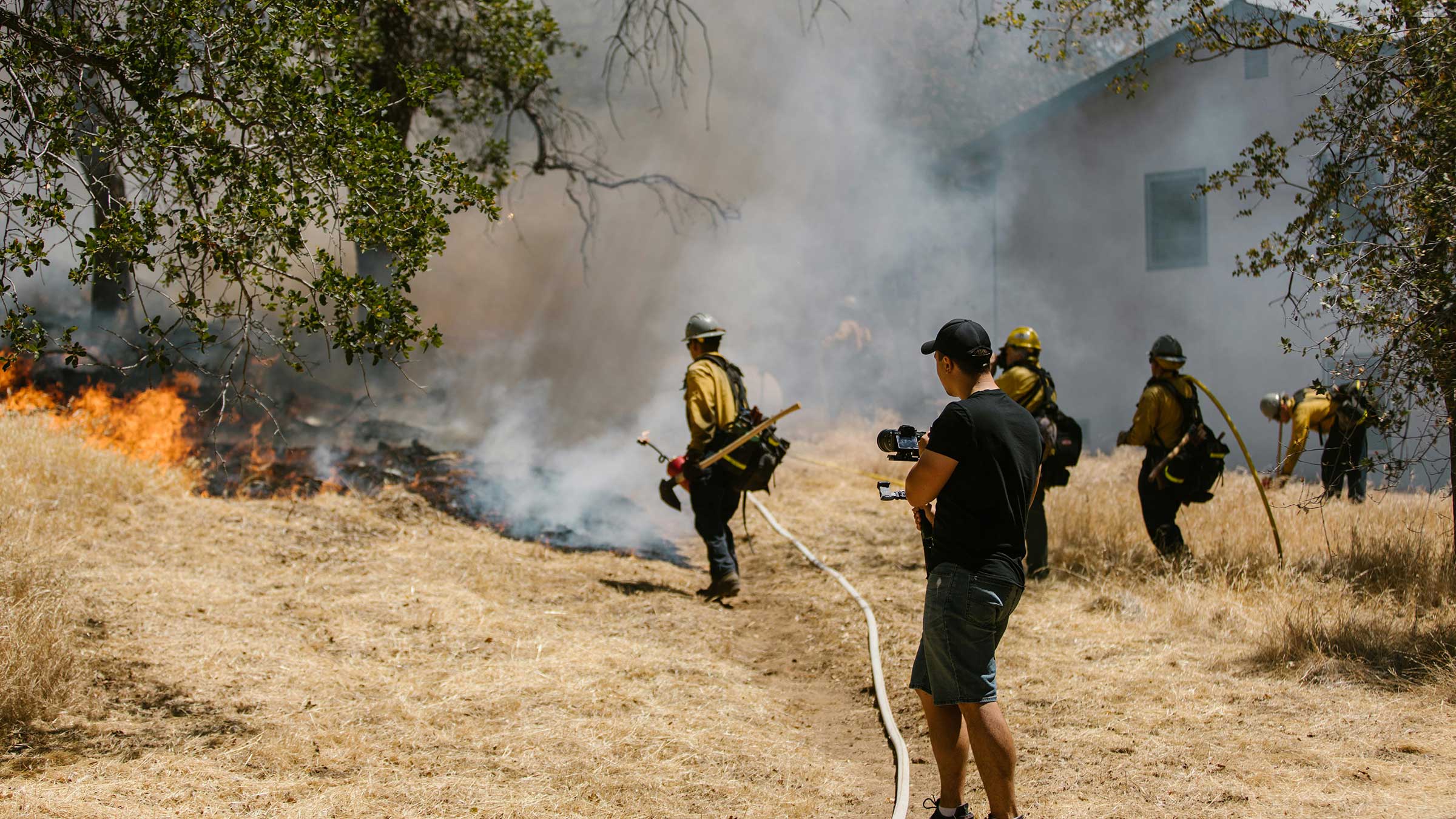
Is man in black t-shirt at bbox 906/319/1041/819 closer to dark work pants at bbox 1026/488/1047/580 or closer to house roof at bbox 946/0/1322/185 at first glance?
dark work pants at bbox 1026/488/1047/580

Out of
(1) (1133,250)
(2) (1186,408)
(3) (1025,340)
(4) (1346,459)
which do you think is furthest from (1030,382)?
(1) (1133,250)

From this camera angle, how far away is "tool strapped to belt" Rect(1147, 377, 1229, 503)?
20.9 ft

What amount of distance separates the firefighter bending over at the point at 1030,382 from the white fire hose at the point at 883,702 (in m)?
1.14


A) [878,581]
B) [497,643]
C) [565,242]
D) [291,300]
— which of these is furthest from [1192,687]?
[565,242]

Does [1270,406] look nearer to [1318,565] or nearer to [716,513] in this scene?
[1318,565]

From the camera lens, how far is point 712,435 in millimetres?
6715

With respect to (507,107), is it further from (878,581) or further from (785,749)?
(785,749)

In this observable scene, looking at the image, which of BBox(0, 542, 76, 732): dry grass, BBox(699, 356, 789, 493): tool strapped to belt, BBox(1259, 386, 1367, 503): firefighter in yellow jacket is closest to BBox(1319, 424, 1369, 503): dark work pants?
Answer: BBox(1259, 386, 1367, 503): firefighter in yellow jacket

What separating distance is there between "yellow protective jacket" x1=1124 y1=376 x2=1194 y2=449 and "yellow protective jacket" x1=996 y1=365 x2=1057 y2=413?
25.3 inches

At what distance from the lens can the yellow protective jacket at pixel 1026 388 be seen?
630 centimetres

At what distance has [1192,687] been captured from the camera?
475cm

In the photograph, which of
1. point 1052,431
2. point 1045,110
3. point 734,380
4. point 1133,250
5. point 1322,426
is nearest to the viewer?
point 1052,431

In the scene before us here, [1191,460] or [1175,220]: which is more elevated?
[1175,220]

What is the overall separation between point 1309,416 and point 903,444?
546 centimetres
